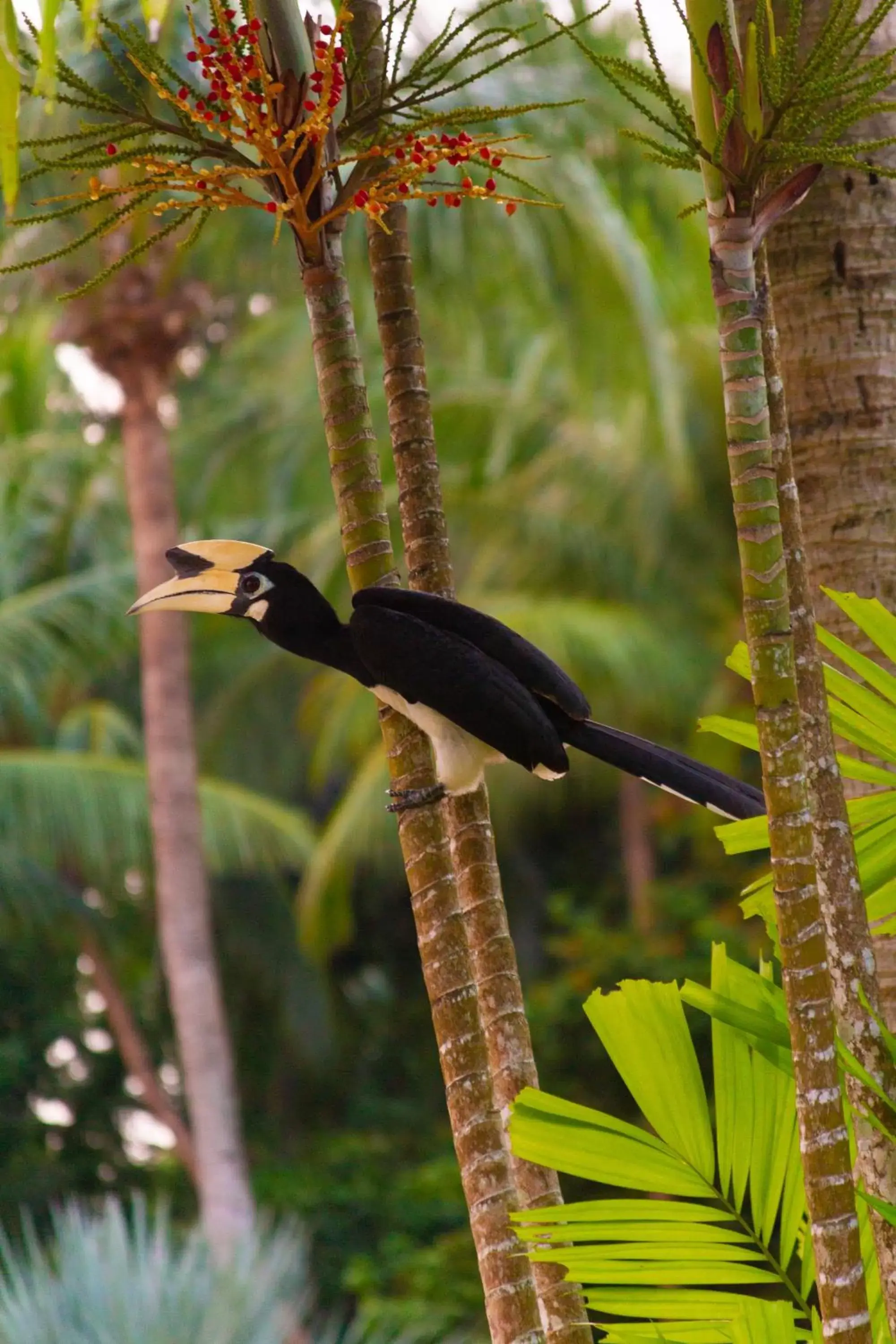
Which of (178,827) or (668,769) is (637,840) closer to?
(178,827)

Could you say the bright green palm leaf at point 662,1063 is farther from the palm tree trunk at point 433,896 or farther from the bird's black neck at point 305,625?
the bird's black neck at point 305,625

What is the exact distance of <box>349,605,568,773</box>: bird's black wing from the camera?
5.13 ft

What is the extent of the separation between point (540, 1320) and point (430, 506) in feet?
2.48

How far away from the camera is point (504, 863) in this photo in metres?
11.4

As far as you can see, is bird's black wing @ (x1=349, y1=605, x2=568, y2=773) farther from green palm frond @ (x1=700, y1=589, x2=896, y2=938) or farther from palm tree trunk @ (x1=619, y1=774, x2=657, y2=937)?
palm tree trunk @ (x1=619, y1=774, x2=657, y2=937)

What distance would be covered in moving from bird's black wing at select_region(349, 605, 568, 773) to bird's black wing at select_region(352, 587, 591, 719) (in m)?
0.01

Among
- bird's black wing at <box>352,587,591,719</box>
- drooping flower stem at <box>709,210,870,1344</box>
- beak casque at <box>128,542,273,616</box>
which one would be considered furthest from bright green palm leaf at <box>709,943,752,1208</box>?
beak casque at <box>128,542,273,616</box>

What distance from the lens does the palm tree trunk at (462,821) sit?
137 cm

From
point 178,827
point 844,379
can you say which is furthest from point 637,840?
point 844,379

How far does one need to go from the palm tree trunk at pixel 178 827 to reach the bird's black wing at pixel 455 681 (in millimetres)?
5827

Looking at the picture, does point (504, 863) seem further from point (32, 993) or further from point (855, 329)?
point (855, 329)

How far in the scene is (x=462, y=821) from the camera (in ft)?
4.93

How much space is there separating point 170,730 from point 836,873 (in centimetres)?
648

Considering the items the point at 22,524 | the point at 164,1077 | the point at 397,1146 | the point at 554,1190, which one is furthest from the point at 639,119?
the point at 164,1077
